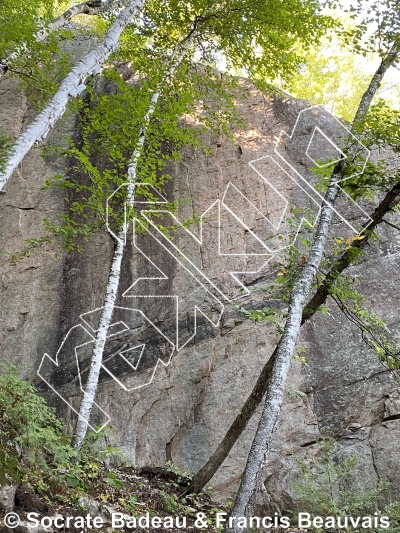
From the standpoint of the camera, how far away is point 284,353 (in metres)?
6.05

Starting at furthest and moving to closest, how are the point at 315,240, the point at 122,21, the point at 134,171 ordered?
the point at 134,171 < the point at 122,21 < the point at 315,240

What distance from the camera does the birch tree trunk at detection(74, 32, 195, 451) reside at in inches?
298

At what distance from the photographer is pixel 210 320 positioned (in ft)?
32.8

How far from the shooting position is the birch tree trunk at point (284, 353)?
17.8 ft

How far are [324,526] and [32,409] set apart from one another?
4.04 metres

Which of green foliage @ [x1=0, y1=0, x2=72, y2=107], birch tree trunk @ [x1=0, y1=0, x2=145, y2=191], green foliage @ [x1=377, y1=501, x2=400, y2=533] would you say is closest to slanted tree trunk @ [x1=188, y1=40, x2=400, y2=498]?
green foliage @ [x1=377, y1=501, x2=400, y2=533]

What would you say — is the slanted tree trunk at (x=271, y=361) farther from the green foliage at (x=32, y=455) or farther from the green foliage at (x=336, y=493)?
the green foliage at (x=32, y=455)

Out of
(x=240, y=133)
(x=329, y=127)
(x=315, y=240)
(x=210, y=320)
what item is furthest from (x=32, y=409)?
(x=329, y=127)

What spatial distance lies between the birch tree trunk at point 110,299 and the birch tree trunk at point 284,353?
112 inches

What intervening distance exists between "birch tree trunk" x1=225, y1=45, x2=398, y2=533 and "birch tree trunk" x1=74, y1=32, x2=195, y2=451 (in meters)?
2.85

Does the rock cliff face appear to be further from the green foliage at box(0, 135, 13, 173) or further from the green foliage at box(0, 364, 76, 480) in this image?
the green foliage at box(0, 135, 13, 173)

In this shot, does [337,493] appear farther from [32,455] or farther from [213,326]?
[32,455]

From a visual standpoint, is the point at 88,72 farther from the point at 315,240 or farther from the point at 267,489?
the point at 267,489

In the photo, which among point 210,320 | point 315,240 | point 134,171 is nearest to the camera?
point 315,240
